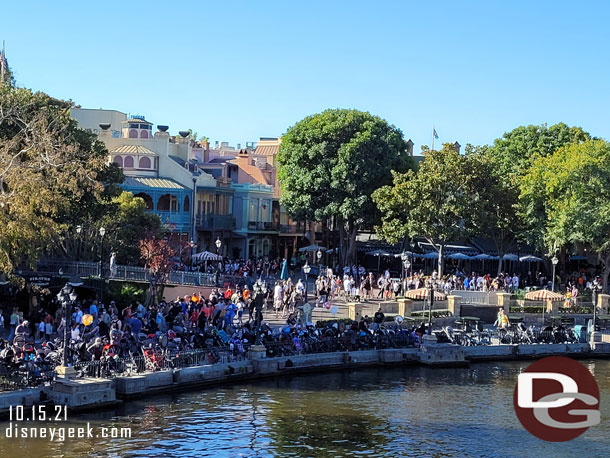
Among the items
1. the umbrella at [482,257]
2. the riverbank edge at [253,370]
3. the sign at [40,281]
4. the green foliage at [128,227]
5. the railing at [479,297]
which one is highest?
the green foliage at [128,227]

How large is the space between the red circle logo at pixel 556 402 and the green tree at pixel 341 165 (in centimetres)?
2495

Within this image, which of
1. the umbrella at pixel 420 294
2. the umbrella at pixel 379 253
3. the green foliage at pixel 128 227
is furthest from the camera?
the umbrella at pixel 379 253

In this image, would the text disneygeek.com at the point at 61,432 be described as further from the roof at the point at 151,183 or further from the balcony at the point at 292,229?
the balcony at the point at 292,229

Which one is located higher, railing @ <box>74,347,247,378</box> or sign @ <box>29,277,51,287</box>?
sign @ <box>29,277,51,287</box>

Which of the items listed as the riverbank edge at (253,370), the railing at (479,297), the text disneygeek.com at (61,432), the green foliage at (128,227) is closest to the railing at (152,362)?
the riverbank edge at (253,370)

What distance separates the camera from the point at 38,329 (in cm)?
3372

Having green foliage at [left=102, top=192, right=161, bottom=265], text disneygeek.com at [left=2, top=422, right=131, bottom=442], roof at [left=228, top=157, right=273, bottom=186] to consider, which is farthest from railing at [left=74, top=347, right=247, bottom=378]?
roof at [left=228, top=157, right=273, bottom=186]

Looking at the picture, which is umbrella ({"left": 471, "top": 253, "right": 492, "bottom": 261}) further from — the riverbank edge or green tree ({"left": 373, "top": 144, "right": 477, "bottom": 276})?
the riverbank edge

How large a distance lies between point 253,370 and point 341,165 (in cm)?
3047

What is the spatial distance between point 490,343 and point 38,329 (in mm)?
19714

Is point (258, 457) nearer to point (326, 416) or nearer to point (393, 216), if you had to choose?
point (326, 416)

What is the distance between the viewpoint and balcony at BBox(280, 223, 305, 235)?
78688 millimetres

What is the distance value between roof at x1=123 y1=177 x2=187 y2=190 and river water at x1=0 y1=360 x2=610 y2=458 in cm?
3254

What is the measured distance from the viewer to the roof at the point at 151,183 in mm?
65062
